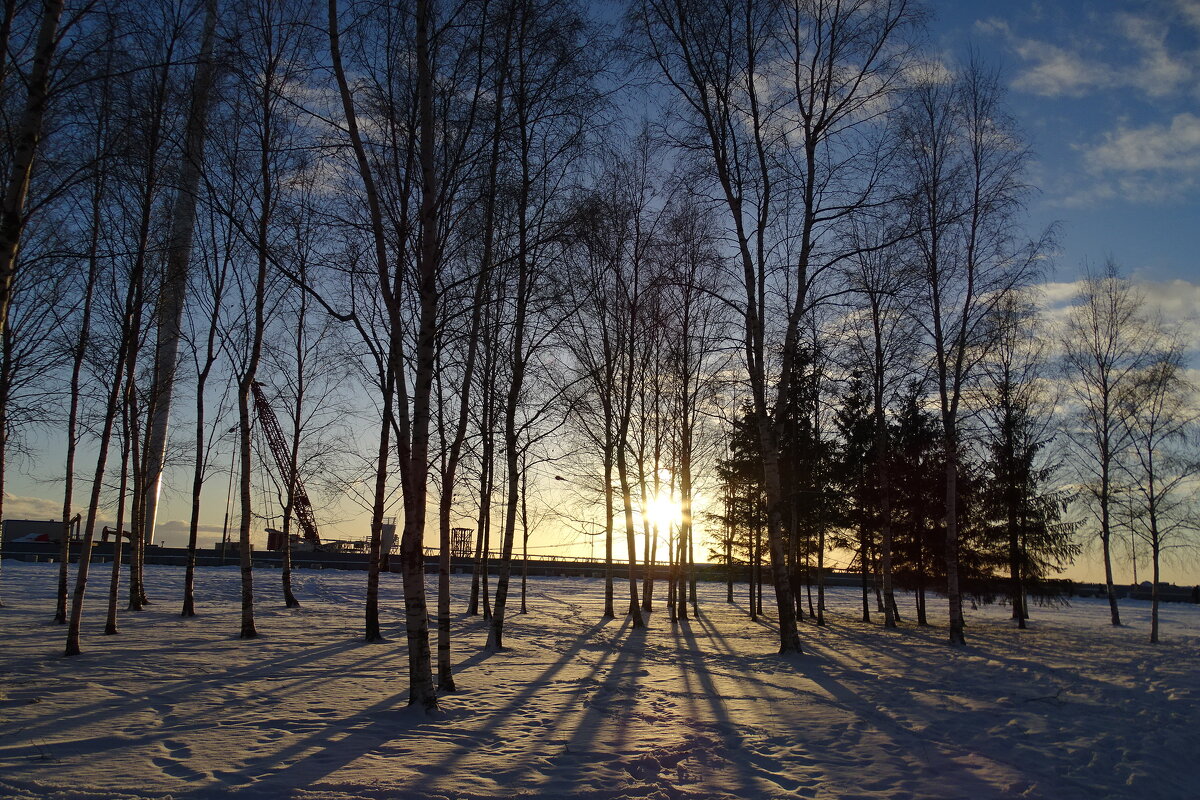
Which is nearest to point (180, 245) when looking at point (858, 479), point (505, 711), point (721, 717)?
point (505, 711)

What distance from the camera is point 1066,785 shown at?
6.54 m

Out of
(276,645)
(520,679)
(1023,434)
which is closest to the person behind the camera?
(520,679)

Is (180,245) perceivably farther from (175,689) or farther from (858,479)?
(858,479)

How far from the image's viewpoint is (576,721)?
830 centimetres

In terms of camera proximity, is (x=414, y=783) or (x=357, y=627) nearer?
(x=414, y=783)

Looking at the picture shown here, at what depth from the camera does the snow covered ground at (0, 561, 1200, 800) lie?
5934mm

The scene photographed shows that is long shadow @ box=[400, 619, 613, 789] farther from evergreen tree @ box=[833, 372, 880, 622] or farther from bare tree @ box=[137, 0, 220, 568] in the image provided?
evergreen tree @ box=[833, 372, 880, 622]

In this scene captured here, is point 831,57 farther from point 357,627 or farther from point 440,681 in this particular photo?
point 357,627

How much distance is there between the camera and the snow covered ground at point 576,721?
593cm

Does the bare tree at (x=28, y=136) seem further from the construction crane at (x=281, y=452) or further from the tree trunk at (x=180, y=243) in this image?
the construction crane at (x=281, y=452)

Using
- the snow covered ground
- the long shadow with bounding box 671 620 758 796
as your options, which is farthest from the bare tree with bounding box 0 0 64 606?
the long shadow with bounding box 671 620 758 796

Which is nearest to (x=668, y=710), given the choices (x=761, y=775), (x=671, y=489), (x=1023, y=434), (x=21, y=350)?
(x=761, y=775)

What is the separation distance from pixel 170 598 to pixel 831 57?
2607cm

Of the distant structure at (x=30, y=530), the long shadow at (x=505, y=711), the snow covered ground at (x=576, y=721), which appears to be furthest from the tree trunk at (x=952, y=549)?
the distant structure at (x=30, y=530)
